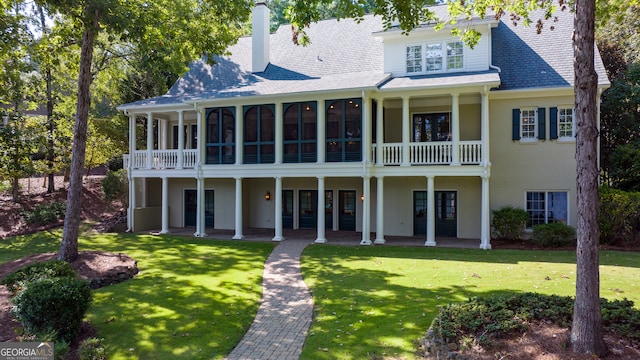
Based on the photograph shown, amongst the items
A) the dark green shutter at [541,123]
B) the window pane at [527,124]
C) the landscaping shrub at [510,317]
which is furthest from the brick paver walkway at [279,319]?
the dark green shutter at [541,123]

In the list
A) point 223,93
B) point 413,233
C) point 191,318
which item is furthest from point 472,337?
point 223,93

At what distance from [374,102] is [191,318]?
12.6 metres

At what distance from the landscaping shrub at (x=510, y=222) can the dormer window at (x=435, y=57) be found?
6403 mm

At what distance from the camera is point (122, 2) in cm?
1224

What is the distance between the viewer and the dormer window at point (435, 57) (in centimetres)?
1714

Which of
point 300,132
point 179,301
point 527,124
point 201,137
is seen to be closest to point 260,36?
point 201,137

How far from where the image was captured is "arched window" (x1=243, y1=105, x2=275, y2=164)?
58.4 ft

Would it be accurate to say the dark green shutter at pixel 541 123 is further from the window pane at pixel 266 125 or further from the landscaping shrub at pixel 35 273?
the landscaping shrub at pixel 35 273

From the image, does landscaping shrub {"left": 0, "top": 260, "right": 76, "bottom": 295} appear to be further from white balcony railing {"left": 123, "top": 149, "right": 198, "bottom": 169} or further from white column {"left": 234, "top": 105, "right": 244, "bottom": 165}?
white balcony railing {"left": 123, "top": 149, "right": 198, "bottom": 169}

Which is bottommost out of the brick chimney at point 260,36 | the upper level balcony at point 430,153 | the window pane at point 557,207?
the window pane at point 557,207

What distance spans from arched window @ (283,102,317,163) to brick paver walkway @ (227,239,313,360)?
6.13m

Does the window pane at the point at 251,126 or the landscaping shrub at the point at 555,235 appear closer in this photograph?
the landscaping shrub at the point at 555,235

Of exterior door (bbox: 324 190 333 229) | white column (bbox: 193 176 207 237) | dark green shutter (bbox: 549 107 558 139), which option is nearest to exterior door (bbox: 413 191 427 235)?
exterior door (bbox: 324 190 333 229)

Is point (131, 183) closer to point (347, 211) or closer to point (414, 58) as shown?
point (347, 211)
